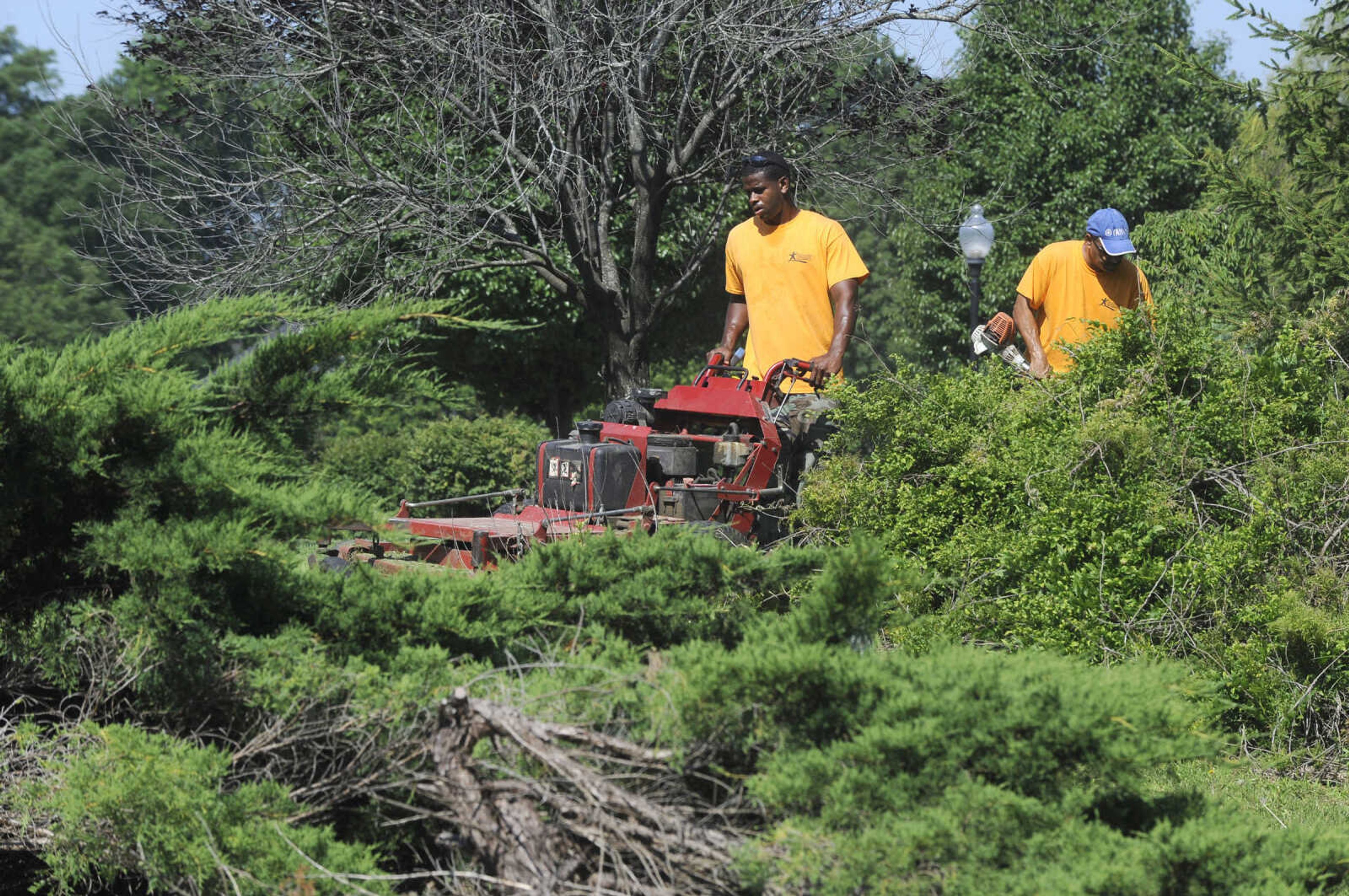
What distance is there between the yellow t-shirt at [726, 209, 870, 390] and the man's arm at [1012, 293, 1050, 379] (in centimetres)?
81

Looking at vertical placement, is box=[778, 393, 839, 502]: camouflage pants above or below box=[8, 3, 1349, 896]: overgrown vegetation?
above

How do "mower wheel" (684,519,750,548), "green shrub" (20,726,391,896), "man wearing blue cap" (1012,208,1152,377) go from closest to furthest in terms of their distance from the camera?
"green shrub" (20,726,391,896)
"mower wheel" (684,519,750,548)
"man wearing blue cap" (1012,208,1152,377)

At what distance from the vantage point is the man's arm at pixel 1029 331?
6746 mm

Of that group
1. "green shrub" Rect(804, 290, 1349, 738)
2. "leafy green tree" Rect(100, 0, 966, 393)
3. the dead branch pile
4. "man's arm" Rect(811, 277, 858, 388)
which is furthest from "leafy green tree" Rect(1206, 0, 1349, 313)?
the dead branch pile

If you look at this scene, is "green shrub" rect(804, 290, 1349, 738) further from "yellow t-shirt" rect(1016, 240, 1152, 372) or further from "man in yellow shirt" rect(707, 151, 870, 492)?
"man in yellow shirt" rect(707, 151, 870, 492)

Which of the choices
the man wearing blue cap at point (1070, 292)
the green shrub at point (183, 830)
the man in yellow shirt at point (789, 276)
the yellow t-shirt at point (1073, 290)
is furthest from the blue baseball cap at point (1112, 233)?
the green shrub at point (183, 830)

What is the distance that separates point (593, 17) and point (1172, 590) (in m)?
7.47

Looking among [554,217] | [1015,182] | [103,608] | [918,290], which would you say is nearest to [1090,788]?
[103,608]

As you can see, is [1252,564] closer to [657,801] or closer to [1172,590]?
[1172,590]

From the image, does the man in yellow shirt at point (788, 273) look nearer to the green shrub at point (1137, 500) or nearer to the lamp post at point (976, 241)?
the green shrub at point (1137, 500)

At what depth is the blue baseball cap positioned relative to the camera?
6602 mm

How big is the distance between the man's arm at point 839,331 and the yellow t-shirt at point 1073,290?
0.83 m

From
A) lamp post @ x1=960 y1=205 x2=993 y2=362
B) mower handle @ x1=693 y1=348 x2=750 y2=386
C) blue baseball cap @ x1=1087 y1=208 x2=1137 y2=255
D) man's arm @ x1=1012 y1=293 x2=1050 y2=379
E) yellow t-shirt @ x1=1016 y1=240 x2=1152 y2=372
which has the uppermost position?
lamp post @ x1=960 y1=205 x2=993 y2=362

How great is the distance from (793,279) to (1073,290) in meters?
1.41
